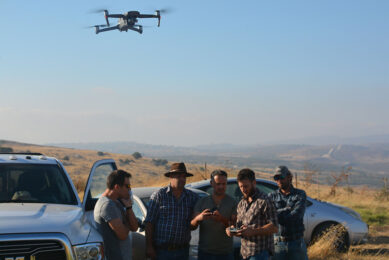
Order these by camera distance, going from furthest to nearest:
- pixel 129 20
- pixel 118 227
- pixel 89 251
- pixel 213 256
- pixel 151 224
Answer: pixel 129 20 < pixel 151 224 < pixel 213 256 < pixel 118 227 < pixel 89 251

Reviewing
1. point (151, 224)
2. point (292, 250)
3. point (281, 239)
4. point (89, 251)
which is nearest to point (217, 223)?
point (151, 224)

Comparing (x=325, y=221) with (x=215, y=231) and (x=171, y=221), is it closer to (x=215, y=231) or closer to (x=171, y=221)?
(x=215, y=231)

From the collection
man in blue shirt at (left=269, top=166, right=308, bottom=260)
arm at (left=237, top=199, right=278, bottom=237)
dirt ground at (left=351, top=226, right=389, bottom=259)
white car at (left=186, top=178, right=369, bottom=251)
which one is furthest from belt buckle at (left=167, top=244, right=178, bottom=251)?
dirt ground at (left=351, top=226, right=389, bottom=259)

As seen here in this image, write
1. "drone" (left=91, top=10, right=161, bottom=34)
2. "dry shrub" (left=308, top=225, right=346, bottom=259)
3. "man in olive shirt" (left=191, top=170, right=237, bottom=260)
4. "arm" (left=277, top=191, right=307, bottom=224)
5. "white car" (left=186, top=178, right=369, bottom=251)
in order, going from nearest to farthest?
"man in olive shirt" (left=191, top=170, right=237, bottom=260) < "arm" (left=277, top=191, right=307, bottom=224) < "dry shrub" (left=308, top=225, right=346, bottom=259) < "white car" (left=186, top=178, right=369, bottom=251) < "drone" (left=91, top=10, right=161, bottom=34)

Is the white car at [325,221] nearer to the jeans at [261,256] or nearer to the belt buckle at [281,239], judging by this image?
the belt buckle at [281,239]

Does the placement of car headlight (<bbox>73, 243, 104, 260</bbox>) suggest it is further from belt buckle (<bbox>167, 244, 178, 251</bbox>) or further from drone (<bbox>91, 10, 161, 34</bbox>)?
drone (<bbox>91, 10, 161, 34</bbox>)

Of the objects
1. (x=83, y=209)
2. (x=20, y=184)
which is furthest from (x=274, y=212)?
(x=20, y=184)
